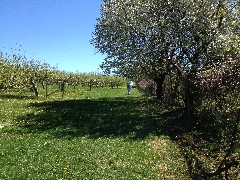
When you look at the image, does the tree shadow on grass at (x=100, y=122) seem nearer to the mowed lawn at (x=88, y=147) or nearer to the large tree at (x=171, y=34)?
the mowed lawn at (x=88, y=147)

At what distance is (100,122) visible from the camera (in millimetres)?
29359

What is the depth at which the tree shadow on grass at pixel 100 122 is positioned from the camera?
996 inches

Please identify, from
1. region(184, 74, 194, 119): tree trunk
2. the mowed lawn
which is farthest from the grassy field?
region(184, 74, 194, 119): tree trunk

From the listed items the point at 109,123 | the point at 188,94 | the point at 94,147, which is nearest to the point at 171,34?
the point at 188,94

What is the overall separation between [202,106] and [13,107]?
21.4 m

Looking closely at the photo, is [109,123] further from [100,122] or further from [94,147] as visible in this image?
[94,147]

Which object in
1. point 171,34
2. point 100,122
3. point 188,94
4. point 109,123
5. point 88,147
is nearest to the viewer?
point 88,147

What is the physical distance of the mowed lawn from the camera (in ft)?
54.2

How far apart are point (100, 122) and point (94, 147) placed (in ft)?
28.3

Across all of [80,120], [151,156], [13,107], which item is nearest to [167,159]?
[151,156]

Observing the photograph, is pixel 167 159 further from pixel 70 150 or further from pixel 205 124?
pixel 205 124

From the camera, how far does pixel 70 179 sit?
15.4 meters

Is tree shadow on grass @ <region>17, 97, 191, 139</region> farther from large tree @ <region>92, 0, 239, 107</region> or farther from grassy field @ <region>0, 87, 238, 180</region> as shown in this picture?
large tree @ <region>92, 0, 239, 107</region>

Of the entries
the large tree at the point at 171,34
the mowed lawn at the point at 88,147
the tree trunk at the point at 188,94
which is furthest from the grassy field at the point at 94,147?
the large tree at the point at 171,34
